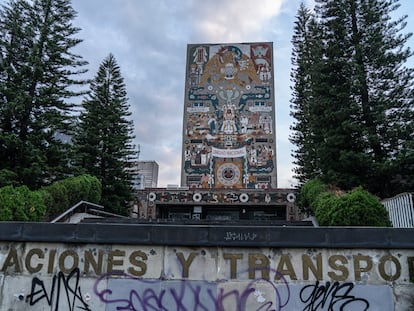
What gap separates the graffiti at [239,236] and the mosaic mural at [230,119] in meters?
16.4

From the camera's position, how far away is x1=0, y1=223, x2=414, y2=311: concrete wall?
4.01 metres

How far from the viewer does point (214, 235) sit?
4.25 m

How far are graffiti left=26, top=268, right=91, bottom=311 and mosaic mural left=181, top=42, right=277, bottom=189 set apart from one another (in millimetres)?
16549

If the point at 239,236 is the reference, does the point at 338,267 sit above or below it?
below

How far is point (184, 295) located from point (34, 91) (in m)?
11.3

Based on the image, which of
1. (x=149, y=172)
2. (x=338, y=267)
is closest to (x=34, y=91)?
(x=338, y=267)

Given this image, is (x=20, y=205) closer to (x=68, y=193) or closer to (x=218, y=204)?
(x=68, y=193)

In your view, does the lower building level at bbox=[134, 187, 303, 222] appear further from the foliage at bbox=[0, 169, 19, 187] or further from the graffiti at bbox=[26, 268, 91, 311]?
the graffiti at bbox=[26, 268, 91, 311]

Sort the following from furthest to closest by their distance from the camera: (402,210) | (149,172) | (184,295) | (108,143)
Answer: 1. (149,172)
2. (108,143)
3. (402,210)
4. (184,295)

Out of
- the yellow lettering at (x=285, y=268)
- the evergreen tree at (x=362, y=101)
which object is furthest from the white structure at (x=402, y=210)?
the yellow lettering at (x=285, y=268)

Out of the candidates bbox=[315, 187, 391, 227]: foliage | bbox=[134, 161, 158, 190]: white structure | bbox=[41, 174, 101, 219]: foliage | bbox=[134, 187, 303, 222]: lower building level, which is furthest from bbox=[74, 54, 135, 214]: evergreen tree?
bbox=[134, 161, 158, 190]: white structure

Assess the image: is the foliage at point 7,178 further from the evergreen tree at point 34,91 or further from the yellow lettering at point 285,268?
the yellow lettering at point 285,268

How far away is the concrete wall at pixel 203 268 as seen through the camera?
4008 millimetres

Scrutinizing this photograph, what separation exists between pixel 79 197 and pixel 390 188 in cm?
954
